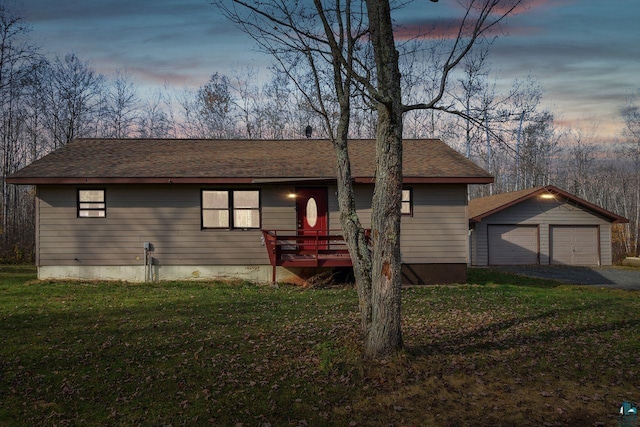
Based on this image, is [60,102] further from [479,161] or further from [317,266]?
[479,161]

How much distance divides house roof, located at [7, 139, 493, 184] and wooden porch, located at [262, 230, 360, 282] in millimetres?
1593

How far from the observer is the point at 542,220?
24031 mm

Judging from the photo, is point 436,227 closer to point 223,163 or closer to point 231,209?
point 231,209

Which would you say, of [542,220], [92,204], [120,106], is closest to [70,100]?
[120,106]

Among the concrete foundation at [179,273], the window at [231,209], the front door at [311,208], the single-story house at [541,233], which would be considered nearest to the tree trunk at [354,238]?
the front door at [311,208]

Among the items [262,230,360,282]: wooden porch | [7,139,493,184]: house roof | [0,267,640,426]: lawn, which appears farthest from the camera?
[7,139,493,184]: house roof

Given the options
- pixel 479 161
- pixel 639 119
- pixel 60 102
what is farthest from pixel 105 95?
pixel 639 119

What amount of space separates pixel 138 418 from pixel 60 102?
31.8 metres

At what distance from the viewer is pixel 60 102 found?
32.4 meters

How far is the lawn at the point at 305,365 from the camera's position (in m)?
5.19

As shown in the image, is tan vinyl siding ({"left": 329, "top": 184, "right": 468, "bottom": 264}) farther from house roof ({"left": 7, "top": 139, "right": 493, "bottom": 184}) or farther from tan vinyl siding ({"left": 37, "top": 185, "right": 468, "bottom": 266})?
house roof ({"left": 7, "top": 139, "right": 493, "bottom": 184})

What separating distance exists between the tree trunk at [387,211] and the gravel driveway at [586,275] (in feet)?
39.6

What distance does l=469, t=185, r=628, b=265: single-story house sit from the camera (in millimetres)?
23812

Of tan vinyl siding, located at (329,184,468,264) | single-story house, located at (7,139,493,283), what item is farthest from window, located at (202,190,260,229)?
tan vinyl siding, located at (329,184,468,264)
